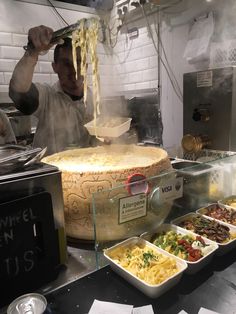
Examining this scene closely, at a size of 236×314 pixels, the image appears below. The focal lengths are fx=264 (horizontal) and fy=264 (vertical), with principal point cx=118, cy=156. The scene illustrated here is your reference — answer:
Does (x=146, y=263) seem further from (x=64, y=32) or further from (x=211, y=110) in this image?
(x=211, y=110)

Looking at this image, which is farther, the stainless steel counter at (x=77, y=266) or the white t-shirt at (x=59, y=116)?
the white t-shirt at (x=59, y=116)

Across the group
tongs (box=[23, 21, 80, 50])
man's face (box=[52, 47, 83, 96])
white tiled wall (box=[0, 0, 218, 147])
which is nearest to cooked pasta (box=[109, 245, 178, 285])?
tongs (box=[23, 21, 80, 50])

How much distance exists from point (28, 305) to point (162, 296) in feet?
1.11

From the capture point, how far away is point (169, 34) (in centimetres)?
228

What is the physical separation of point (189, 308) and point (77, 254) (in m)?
0.38

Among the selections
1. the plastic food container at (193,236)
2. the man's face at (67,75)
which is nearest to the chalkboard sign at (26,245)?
the plastic food container at (193,236)

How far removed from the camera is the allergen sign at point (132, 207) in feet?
2.68

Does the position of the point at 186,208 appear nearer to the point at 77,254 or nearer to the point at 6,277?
the point at 77,254

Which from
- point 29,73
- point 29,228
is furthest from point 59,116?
point 29,228

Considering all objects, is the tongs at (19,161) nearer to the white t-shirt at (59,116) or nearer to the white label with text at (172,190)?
the white label with text at (172,190)

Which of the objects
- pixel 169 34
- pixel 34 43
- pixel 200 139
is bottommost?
pixel 200 139

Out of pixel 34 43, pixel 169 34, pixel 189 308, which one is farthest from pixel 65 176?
pixel 169 34

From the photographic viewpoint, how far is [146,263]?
763 millimetres

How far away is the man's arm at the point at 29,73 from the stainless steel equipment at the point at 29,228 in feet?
2.32
